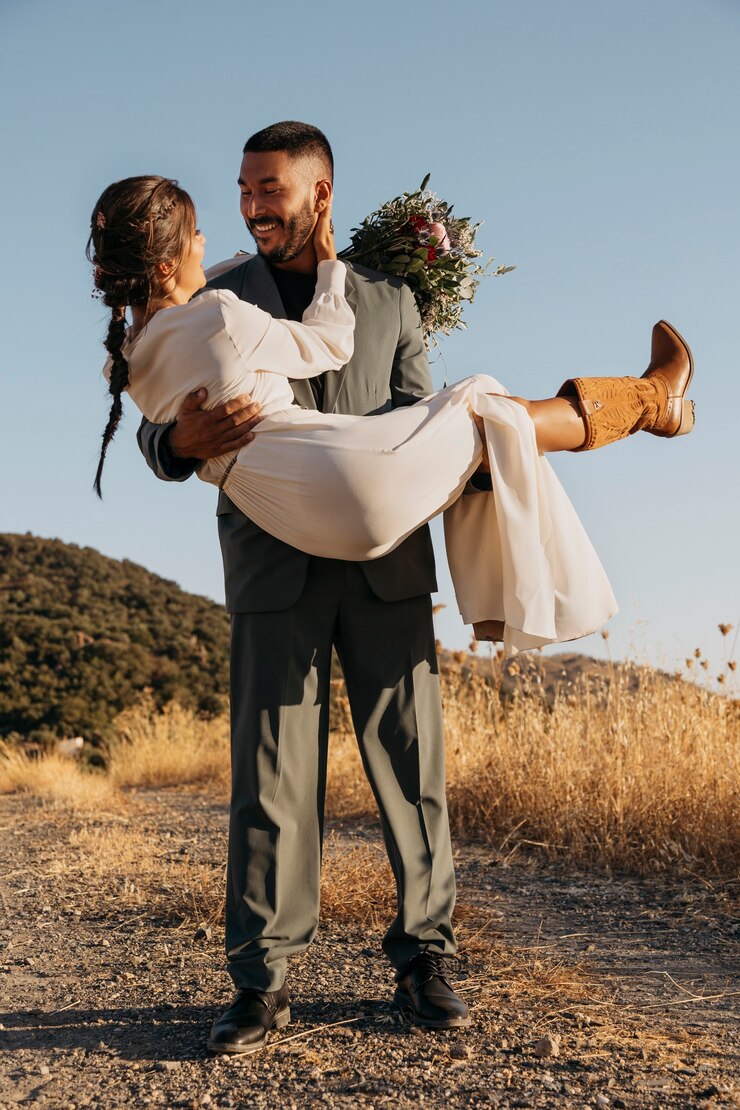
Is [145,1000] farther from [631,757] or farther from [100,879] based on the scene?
[631,757]

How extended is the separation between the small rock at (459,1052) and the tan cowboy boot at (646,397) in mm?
1627

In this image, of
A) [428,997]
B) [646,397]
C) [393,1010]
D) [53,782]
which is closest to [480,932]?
[393,1010]

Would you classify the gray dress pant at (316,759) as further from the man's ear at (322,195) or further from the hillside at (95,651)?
the hillside at (95,651)

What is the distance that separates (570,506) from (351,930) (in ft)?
6.34

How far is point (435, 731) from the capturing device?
3131 mm

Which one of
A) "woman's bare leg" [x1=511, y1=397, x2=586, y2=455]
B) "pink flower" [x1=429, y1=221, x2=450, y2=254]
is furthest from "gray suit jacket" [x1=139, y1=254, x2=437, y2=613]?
"woman's bare leg" [x1=511, y1=397, x2=586, y2=455]

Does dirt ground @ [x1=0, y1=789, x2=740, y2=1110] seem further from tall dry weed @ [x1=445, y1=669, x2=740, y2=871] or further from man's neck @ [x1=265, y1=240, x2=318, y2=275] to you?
man's neck @ [x1=265, y1=240, x2=318, y2=275]

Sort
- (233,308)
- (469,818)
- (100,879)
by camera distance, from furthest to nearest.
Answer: (469,818), (100,879), (233,308)

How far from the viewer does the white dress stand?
2.76 meters

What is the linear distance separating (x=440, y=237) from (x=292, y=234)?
0.63m

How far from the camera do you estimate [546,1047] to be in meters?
2.66

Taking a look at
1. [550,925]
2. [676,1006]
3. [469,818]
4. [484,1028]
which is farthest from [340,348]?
[469,818]

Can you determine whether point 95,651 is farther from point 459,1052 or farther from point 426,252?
point 459,1052

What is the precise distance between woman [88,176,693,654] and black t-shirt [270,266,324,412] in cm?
12
